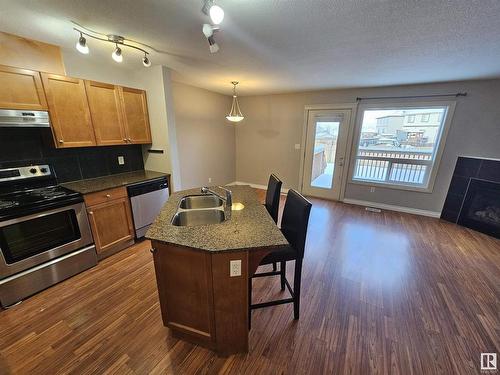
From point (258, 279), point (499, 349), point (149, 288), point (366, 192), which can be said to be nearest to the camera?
point (499, 349)

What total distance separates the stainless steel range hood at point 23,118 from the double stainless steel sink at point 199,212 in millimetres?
1687

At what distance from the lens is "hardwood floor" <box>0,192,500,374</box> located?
1414mm

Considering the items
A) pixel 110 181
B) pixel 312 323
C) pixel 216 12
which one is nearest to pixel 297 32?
pixel 216 12

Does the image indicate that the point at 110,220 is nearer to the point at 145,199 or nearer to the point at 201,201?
the point at 145,199

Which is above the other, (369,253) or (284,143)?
(284,143)

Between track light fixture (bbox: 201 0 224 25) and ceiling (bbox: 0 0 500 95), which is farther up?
ceiling (bbox: 0 0 500 95)

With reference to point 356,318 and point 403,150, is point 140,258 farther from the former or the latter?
point 403,150

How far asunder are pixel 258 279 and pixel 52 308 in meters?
1.98

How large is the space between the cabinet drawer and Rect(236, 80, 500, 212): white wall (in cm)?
363

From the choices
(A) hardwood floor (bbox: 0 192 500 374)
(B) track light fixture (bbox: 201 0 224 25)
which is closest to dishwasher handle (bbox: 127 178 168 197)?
(A) hardwood floor (bbox: 0 192 500 374)

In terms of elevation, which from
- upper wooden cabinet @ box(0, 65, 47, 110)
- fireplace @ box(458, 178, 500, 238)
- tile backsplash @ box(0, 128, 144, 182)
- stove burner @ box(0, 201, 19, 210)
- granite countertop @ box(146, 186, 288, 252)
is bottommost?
fireplace @ box(458, 178, 500, 238)

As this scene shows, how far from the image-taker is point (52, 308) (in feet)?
6.05

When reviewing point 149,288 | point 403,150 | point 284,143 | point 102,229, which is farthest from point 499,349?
point 284,143

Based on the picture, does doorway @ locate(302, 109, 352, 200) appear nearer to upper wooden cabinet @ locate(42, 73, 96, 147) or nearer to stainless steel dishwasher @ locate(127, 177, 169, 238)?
stainless steel dishwasher @ locate(127, 177, 169, 238)
